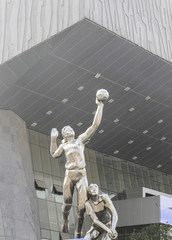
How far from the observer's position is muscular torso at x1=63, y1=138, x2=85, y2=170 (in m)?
15.9

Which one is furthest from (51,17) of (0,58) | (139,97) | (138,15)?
(139,97)

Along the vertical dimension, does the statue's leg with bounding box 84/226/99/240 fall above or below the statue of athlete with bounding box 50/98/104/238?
below

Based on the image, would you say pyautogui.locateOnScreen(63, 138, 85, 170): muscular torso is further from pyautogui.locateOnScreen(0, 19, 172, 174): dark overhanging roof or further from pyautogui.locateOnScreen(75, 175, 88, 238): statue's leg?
pyautogui.locateOnScreen(0, 19, 172, 174): dark overhanging roof

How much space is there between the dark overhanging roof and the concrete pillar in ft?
3.17

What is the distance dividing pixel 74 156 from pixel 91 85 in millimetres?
15939

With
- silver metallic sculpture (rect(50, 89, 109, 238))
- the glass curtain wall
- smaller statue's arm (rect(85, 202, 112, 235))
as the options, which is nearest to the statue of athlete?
silver metallic sculpture (rect(50, 89, 109, 238))

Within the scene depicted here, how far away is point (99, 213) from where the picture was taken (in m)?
15.7

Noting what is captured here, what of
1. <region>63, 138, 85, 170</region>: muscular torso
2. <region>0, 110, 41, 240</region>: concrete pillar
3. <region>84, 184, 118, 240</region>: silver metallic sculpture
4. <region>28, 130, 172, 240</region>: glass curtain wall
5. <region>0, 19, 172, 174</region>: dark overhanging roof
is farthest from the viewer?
<region>28, 130, 172, 240</region>: glass curtain wall

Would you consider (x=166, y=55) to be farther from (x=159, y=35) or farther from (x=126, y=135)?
(x=126, y=135)

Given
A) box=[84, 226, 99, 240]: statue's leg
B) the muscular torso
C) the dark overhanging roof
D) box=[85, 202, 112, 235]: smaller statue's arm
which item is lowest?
box=[84, 226, 99, 240]: statue's leg

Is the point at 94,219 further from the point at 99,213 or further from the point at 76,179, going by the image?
the point at 76,179

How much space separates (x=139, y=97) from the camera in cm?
3397

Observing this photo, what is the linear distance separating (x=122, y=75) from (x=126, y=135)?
7564 mm

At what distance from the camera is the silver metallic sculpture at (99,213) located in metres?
15.5
